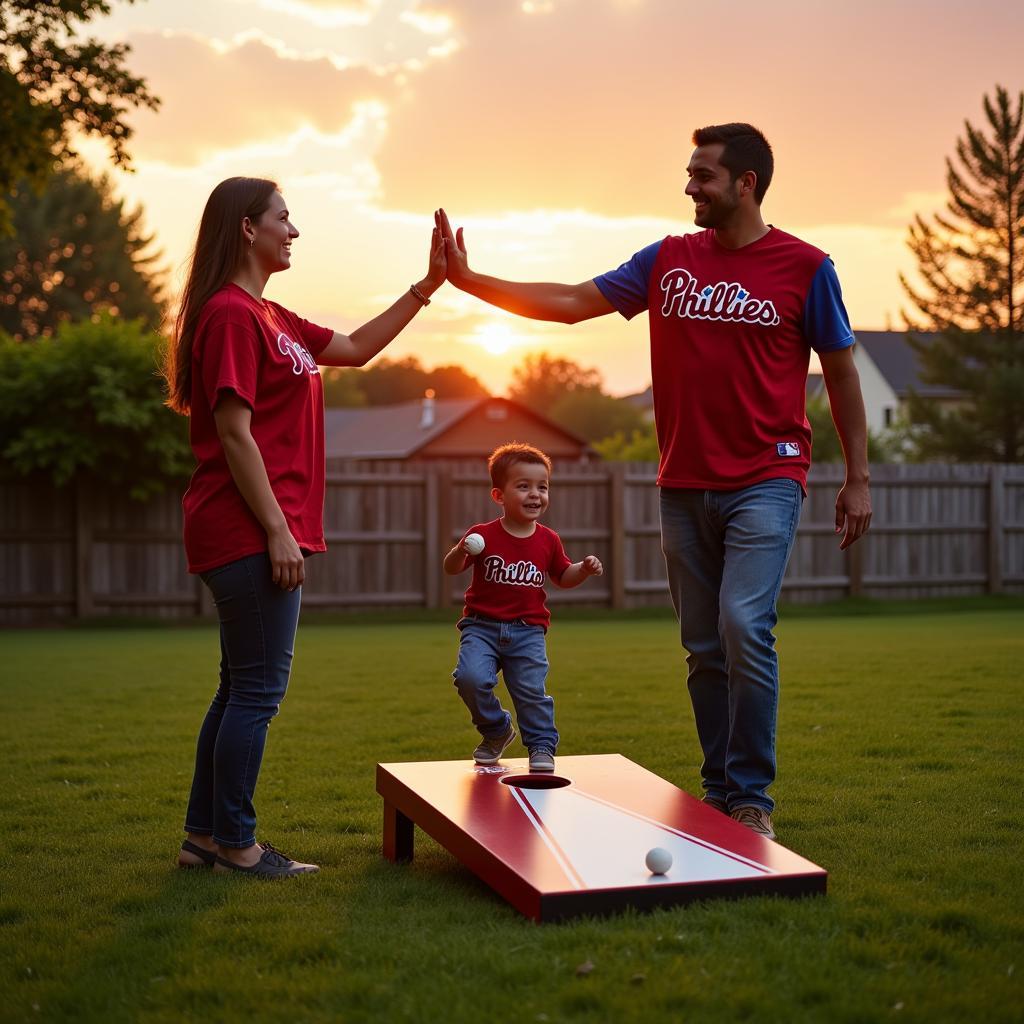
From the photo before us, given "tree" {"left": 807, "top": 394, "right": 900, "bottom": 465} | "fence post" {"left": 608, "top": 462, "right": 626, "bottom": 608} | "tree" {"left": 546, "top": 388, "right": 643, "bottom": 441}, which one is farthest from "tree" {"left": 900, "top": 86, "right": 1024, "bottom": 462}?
"tree" {"left": 546, "top": 388, "right": 643, "bottom": 441}

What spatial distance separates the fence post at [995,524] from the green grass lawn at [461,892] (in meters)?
12.2

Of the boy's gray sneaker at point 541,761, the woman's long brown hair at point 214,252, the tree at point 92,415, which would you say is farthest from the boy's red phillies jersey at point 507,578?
the tree at point 92,415

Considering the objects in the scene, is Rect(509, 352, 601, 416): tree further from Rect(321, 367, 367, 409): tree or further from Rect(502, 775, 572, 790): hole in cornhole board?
Rect(502, 775, 572, 790): hole in cornhole board

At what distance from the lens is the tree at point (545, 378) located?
118 meters

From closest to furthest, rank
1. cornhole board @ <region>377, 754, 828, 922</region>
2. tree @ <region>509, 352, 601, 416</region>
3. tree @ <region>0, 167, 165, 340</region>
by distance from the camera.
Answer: cornhole board @ <region>377, 754, 828, 922</region> < tree @ <region>0, 167, 165, 340</region> < tree @ <region>509, 352, 601, 416</region>

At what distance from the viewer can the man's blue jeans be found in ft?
14.9

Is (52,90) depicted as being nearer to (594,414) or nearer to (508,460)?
(508,460)

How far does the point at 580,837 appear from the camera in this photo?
3.89 meters

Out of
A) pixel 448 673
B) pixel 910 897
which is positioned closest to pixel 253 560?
pixel 910 897

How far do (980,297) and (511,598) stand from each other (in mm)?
34401

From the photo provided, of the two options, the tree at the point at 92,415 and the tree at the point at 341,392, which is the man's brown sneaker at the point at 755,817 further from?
Result: the tree at the point at 341,392

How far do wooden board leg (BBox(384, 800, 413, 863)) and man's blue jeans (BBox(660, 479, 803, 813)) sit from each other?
1103 millimetres

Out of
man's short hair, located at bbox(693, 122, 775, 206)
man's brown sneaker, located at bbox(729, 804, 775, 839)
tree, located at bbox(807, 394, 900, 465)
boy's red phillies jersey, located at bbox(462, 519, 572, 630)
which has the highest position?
tree, located at bbox(807, 394, 900, 465)

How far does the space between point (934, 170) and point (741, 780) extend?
3470 cm
